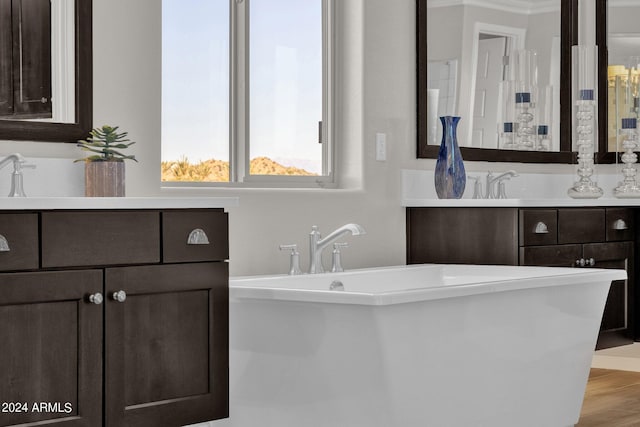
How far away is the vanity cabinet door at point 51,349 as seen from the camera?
235 cm

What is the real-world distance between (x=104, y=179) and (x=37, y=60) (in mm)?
427

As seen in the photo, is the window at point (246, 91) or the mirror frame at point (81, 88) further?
the window at point (246, 91)

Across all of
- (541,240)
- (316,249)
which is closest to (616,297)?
(541,240)

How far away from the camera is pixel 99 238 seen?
2521 mm

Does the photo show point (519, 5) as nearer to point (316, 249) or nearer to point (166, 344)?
point (316, 249)

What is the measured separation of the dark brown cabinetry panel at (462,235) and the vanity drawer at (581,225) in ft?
0.95

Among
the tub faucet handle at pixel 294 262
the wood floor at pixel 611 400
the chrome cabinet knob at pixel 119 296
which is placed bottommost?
the wood floor at pixel 611 400

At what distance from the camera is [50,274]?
2.42 meters

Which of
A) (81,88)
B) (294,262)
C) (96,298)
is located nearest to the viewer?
(96,298)

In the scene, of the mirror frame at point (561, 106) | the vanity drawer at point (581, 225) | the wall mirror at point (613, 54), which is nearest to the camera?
the vanity drawer at point (581, 225)

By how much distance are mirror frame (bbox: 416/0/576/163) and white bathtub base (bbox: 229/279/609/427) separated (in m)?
1.20

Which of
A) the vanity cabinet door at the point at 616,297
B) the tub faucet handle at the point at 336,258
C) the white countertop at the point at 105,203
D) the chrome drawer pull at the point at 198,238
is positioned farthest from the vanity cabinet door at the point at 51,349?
the vanity cabinet door at the point at 616,297

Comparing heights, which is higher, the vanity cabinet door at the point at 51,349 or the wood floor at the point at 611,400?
the vanity cabinet door at the point at 51,349

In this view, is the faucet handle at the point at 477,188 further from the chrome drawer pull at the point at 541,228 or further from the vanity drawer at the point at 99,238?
the vanity drawer at the point at 99,238
